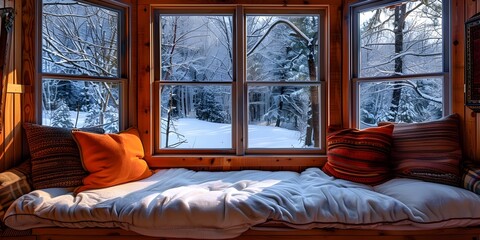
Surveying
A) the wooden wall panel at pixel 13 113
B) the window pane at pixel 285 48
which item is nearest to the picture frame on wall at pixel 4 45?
the wooden wall panel at pixel 13 113

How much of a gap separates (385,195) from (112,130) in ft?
6.93

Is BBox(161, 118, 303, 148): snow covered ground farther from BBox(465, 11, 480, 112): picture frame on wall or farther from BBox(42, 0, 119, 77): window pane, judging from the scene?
BBox(465, 11, 480, 112): picture frame on wall

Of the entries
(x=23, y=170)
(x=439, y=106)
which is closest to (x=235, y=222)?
(x=23, y=170)

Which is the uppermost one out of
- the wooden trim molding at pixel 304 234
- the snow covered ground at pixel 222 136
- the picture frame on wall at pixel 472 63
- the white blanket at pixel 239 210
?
the picture frame on wall at pixel 472 63

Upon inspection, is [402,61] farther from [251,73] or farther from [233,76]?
[233,76]

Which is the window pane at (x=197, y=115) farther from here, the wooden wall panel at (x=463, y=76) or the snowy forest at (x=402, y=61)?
the wooden wall panel at (x=463, y=76)

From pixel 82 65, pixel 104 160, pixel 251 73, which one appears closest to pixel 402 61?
pixel 251 73

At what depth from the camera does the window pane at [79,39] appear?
85.6 inches

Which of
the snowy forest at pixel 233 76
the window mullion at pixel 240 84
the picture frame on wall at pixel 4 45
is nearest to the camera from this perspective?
the picture frame on wall at pixel 4 45

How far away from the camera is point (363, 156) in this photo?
205cm

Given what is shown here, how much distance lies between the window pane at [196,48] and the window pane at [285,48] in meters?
0.24

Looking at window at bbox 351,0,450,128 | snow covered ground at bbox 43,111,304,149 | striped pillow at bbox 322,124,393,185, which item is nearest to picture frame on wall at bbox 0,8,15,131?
snow covered ground at bbox 43,111,304,149

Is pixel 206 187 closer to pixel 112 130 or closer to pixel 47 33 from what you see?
pixel 112 130

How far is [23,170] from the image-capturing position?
187 centimetres
